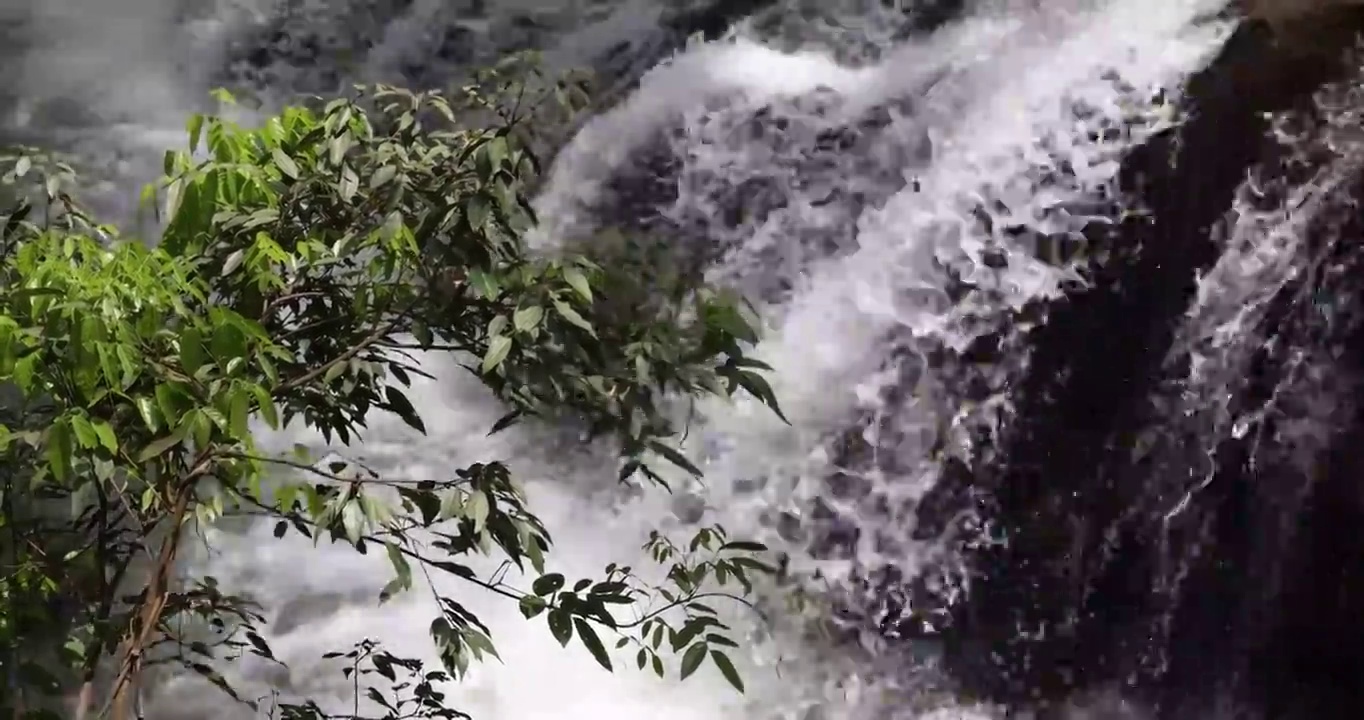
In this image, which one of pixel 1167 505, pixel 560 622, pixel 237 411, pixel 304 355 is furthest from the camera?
pixel 1167 505

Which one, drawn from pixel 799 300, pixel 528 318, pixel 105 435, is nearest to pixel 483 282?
pixel 528 318

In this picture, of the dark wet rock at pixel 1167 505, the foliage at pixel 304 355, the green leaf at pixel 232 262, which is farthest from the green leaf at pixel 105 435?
the dark wet rock at pixel 1167 505

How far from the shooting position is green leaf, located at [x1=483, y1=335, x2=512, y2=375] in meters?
0.78

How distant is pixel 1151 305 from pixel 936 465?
371mm

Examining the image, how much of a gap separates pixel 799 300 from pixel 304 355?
0.76 m

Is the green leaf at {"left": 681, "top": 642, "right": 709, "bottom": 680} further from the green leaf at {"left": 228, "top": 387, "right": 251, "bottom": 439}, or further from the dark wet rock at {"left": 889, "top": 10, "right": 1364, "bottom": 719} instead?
the dark wet rock at {"left": 889, "top": 10, "right": 1364, "bottom": 719}

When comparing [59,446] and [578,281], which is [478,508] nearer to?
[578,281]

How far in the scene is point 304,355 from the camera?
93cm

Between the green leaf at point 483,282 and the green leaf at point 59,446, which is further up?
the green leaf at point 483,282

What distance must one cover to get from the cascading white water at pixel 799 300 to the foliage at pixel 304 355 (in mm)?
351

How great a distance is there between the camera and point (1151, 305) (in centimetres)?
146

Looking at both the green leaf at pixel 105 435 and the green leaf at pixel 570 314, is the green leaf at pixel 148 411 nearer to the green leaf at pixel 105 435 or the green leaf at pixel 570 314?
the green leaf at pixel 105 435

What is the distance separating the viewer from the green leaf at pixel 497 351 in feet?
2.55

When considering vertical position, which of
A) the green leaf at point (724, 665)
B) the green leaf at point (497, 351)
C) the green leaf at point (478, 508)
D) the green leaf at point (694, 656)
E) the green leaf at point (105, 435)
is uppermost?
the green leaf at point (497, 351)
